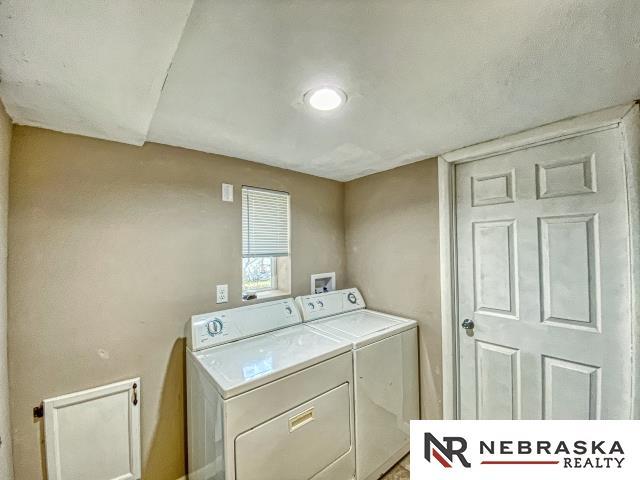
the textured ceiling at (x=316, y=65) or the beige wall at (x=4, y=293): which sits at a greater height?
the textured ceiling at (x=316, y=65)

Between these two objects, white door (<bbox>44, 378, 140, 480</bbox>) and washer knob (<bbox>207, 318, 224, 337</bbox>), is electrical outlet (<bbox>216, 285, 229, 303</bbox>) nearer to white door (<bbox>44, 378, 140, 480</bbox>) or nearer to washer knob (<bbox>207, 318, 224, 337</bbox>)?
washer knob (<bbox>207, 318, 224, 337</bbox>)

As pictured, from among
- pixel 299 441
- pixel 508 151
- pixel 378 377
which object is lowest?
pixel 299 441

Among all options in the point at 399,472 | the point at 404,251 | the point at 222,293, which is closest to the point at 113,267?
the point at 222,293

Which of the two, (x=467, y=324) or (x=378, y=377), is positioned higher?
(x=467, y=324)

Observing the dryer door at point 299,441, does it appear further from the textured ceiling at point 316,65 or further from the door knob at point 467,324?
the textured ceiling at point 316,65

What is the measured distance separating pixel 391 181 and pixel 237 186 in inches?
47.7

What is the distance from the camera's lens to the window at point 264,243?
1907 millimetres

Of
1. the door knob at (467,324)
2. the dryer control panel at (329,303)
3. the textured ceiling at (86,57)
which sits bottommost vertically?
the door knob at (467,324)

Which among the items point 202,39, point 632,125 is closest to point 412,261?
point 632,125

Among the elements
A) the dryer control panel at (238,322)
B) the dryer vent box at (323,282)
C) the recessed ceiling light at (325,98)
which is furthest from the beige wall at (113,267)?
the recessed ceiling light at (325,98)

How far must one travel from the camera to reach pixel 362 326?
1.85 metres

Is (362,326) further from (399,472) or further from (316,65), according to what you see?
(316,65)

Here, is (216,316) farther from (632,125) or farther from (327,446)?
(632,125)

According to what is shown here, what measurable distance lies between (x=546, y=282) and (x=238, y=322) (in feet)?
5.96
